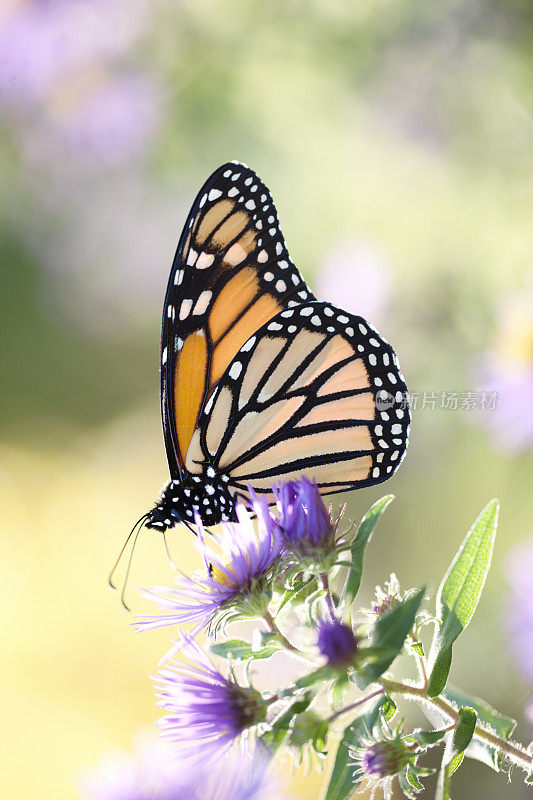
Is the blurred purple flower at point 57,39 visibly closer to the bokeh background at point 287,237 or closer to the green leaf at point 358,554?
the bokeh background at point 287,237

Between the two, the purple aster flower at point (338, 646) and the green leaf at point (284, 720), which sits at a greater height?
the purple aster flower at point (338, 646)

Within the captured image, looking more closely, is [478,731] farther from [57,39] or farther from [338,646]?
[57,39]

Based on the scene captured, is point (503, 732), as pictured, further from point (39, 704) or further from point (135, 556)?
point (135, 556)

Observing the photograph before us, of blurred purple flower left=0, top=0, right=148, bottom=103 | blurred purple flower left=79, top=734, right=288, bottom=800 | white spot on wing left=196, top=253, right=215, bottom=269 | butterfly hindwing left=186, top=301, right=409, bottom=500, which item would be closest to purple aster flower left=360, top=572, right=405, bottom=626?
blurred purple flower left=79, top=734, right=288, bottom=800

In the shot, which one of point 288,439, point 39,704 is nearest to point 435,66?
point 288,439

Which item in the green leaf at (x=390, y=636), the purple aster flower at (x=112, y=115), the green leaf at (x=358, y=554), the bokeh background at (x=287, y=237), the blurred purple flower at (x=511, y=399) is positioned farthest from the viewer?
the purple aster flower at (x=112, y=115)

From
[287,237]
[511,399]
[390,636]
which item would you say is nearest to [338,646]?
[390,636]

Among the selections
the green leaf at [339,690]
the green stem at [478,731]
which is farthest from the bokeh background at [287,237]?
the green leaf at [339,690]
